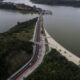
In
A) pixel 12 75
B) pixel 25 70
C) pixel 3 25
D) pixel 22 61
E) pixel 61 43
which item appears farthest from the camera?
pixel 3 25

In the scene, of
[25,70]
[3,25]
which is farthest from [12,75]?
[3,25]

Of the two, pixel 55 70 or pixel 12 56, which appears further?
pixel 12 56

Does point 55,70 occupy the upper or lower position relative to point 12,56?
lower

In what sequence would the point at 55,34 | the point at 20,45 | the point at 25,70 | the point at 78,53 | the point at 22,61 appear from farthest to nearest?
the point at 55,34, the point at 78,53, the point at 20,45, the point at 22,61, the point at 25,70

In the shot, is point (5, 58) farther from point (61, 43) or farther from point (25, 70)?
point (61, 43)

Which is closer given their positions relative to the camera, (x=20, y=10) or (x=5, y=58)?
(x=5, y=58)

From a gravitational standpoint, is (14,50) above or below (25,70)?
above

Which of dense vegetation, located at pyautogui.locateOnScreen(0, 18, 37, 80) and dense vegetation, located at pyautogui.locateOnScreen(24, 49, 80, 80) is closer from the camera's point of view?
dense vegetation, located at pyautogui.locateOnScreen(24, 49, 80, 80)

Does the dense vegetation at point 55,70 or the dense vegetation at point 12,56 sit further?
the dense vegetation at point 12,56
